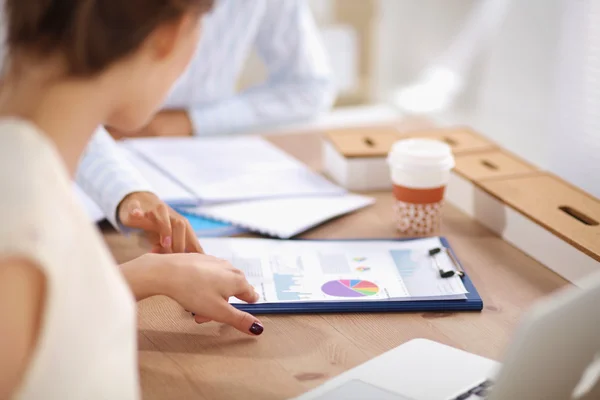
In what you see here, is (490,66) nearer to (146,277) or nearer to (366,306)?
(366,306)

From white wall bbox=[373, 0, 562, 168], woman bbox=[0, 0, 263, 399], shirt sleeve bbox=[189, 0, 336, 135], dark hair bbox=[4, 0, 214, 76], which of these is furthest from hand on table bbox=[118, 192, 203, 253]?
white wall bbox=[373, 0, 562, 168]

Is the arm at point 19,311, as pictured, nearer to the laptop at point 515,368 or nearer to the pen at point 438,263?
the laptop at point 515,368

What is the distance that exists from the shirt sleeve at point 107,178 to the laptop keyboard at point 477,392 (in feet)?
1.98

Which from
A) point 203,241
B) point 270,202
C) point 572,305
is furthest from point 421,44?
point 572,305

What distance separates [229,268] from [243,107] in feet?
3.12

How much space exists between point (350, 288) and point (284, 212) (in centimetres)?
28

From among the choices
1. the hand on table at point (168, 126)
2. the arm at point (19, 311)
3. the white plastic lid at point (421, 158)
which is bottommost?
the hand on table at point (168, 126)

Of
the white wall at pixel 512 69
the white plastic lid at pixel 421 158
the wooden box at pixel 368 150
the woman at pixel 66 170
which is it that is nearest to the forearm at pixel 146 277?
the woman at pixel 66 170

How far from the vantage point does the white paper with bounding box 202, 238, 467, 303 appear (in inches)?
38.9

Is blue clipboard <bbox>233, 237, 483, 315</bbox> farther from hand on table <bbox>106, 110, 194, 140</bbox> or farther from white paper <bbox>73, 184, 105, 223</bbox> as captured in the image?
hand on table <bbox>106, 110, 194, 140</bbox>

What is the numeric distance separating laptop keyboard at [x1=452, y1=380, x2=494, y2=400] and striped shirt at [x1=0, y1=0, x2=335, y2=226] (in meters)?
1.08

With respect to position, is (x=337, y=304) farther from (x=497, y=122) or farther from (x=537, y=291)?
(x=497, y=122)

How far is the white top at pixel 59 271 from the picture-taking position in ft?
1.89

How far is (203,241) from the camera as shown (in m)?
1.15
